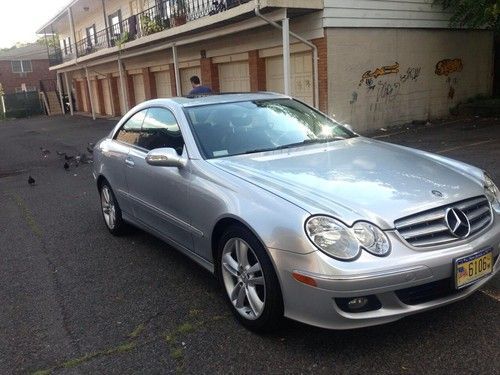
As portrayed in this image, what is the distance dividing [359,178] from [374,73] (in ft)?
34.6

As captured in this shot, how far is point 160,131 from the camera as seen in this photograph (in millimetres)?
4473

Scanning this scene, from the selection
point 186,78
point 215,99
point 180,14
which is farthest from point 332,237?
point 186,78

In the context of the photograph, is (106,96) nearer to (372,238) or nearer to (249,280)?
(249,280)

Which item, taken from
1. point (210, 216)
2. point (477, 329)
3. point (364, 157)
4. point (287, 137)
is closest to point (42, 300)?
point (210, 216)

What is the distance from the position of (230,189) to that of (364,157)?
1.07 m

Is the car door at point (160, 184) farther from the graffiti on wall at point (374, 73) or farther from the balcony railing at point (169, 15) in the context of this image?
the graffiti on wall at point (374, 73)

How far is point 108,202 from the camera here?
5.56 m

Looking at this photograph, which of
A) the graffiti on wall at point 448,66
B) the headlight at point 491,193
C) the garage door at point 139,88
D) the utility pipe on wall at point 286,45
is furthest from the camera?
the garage door at point 139,88

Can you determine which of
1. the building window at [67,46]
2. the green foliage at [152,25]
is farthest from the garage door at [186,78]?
the building window at [67,46]

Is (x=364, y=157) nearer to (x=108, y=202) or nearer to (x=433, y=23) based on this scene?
(x=108, y=202)

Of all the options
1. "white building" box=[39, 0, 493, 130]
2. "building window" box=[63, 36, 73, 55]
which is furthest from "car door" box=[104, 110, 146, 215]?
"building window" box=[63, 36, 73, 55]

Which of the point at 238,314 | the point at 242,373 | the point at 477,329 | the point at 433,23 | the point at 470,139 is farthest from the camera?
the point at 433,23

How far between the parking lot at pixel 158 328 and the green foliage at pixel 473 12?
1114cm

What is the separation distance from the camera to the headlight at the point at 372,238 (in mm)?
2676
